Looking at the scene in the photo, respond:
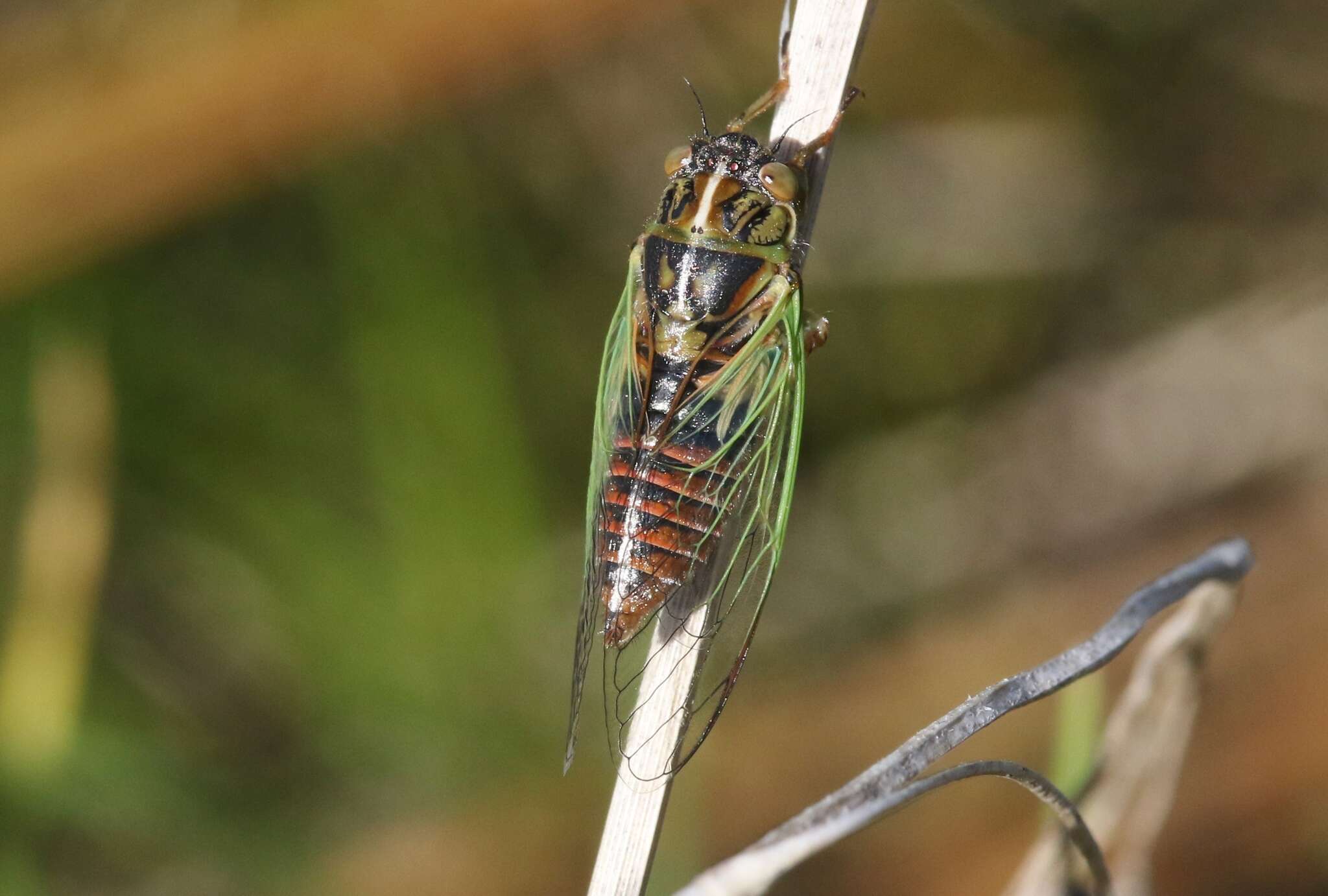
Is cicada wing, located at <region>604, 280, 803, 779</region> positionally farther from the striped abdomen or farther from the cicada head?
the cicada head

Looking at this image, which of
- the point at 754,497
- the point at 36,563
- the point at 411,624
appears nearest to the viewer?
the point at 754,497

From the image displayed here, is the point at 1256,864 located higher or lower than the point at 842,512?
lower

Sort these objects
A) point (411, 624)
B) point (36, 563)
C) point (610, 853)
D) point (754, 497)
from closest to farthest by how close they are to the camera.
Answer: point (610, 853) < point (754, 497) < point (36, 563) < point (411, 624)

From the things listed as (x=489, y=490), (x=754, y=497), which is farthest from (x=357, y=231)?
(x=754, y=497)

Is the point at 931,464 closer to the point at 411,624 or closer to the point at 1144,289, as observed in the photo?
the point at 1144,289

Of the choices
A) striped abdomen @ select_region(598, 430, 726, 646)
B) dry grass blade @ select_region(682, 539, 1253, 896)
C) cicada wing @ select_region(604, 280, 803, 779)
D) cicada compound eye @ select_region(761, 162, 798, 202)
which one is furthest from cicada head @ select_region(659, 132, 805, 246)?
dry grass blade @ select_region(682, 539, 1253, 896)

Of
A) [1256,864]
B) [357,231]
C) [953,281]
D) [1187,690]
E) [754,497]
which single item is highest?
[357,231]
